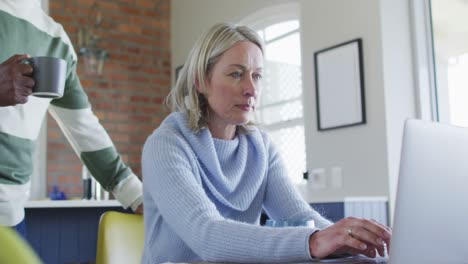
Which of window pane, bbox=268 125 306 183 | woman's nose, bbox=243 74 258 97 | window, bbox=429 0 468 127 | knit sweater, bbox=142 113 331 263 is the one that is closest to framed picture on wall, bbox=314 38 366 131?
window pane, bbox=268 125 306 183

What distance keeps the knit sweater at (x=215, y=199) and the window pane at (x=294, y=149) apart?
264cm

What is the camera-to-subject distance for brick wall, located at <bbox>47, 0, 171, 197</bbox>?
4973 millimetres

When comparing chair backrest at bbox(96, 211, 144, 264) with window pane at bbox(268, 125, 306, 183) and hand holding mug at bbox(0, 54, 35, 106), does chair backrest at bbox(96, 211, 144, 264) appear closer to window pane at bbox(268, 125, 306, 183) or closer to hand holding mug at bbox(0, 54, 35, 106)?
hand holding mug at bbox(0, 54, 35, 106)

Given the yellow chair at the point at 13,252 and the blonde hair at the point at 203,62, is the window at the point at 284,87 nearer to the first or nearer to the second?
the blonde hair at the point at 203,62

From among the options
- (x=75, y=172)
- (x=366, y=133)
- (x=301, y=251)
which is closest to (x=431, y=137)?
(x=301, y=251)

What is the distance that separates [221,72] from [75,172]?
3.76 m

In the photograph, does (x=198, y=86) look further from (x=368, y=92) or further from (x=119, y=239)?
(x=368, y=92)

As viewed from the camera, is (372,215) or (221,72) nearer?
(221,72)

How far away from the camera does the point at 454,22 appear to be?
11.7ft

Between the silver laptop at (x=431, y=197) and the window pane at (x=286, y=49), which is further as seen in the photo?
the window pane at (x=286, y=49)

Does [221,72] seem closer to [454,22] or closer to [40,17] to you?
[40,17]

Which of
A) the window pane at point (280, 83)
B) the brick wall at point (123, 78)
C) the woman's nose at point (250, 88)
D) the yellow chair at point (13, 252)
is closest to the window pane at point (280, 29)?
the window pane at point (280, 83)

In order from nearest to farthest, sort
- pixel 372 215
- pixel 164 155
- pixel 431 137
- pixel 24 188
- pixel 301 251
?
pixel 431 137 → pixel 301 251 → pixel 164 155 → pixel 24 188 → pixel 372 215

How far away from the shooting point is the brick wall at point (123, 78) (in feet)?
16.3
